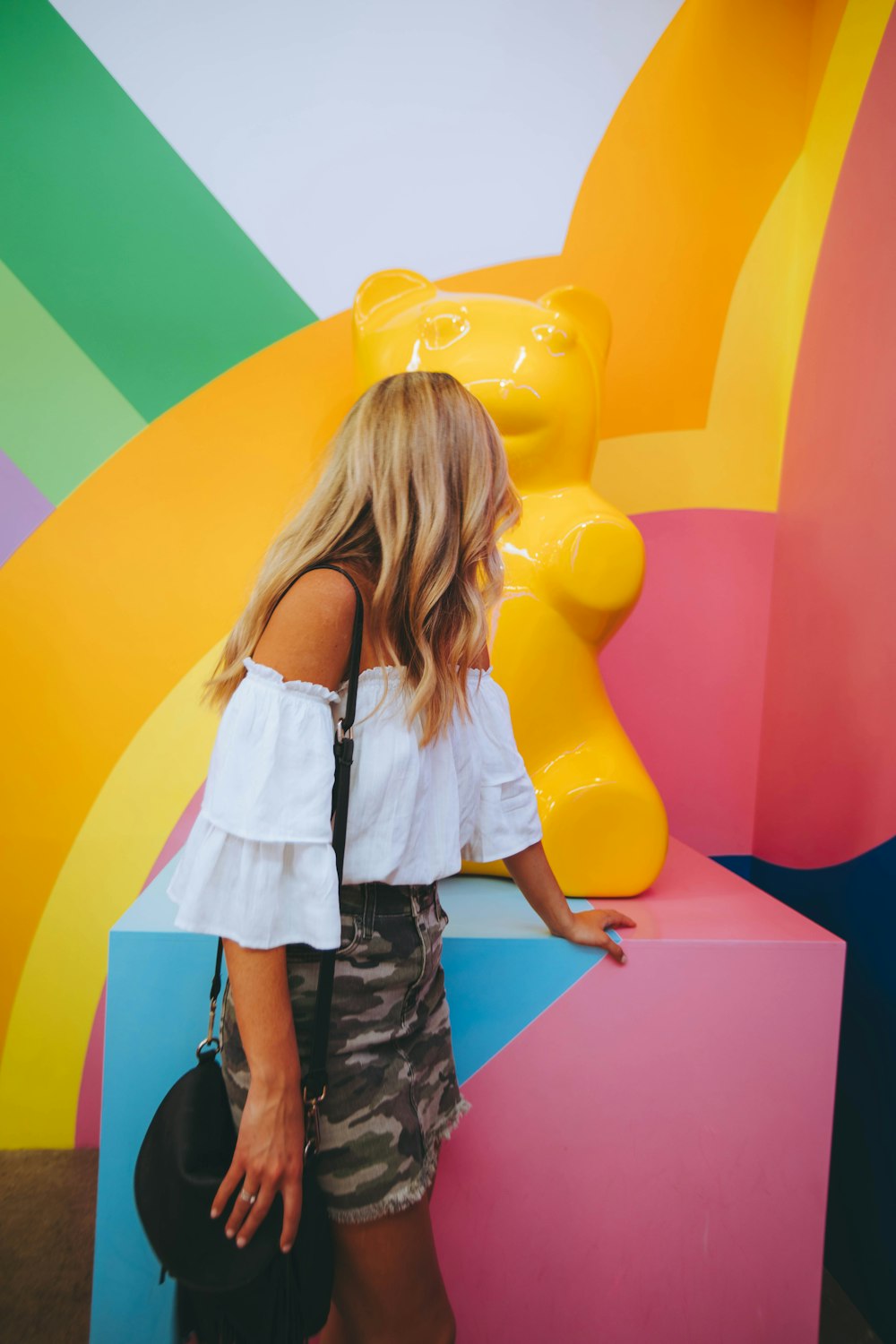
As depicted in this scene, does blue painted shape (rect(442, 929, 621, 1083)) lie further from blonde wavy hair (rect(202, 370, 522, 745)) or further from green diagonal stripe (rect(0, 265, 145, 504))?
green diagonal stripe (rect(0, 265, 145, 504))

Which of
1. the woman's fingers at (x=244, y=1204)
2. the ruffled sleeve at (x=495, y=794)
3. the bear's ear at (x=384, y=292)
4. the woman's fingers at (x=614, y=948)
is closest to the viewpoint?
the woman's fingers at (x=244, y=1204)

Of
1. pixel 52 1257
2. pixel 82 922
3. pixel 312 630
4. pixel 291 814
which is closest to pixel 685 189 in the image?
pixel 312 630

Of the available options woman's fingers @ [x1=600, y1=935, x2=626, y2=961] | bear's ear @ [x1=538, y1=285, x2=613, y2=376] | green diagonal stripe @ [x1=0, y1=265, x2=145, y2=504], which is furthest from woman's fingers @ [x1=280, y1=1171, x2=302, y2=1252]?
green diagonal stripe @ [x1=0, y1=265, x2=145, y2=504]

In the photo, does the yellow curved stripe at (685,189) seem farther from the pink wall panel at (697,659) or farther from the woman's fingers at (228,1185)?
the woman's fingers at (228,1185)

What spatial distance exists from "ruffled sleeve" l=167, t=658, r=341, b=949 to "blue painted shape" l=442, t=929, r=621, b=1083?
1.54 ft

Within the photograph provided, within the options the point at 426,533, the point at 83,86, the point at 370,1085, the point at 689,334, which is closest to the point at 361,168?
the point at 83,86

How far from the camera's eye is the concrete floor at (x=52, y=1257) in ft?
4.08

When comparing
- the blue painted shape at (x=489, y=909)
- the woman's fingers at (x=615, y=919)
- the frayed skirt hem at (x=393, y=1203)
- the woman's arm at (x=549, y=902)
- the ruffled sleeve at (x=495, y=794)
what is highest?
the ruffled sleeve at (x=495, y=794)

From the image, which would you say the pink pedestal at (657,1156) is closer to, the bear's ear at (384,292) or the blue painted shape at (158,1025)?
the blue painted shape at (158,1025)

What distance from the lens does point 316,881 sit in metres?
0.67

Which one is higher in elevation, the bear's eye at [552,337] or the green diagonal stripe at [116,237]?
the green diagonal stripe at [116,237]

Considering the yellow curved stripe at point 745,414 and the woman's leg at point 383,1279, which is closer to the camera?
the woman's leg at point 383,1279

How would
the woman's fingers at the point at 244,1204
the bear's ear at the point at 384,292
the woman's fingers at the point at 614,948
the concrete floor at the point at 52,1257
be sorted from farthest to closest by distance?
the bear's ear at the point at 384,292 < the concrete floor at the point at 52,1257 < the woman's fingers at the point at 614,948 < the woman's fingers at the point at 244,1204

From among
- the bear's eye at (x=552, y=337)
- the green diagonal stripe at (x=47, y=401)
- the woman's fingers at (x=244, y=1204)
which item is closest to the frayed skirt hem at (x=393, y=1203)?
the woman's fingers at (x=244, y=1204)
